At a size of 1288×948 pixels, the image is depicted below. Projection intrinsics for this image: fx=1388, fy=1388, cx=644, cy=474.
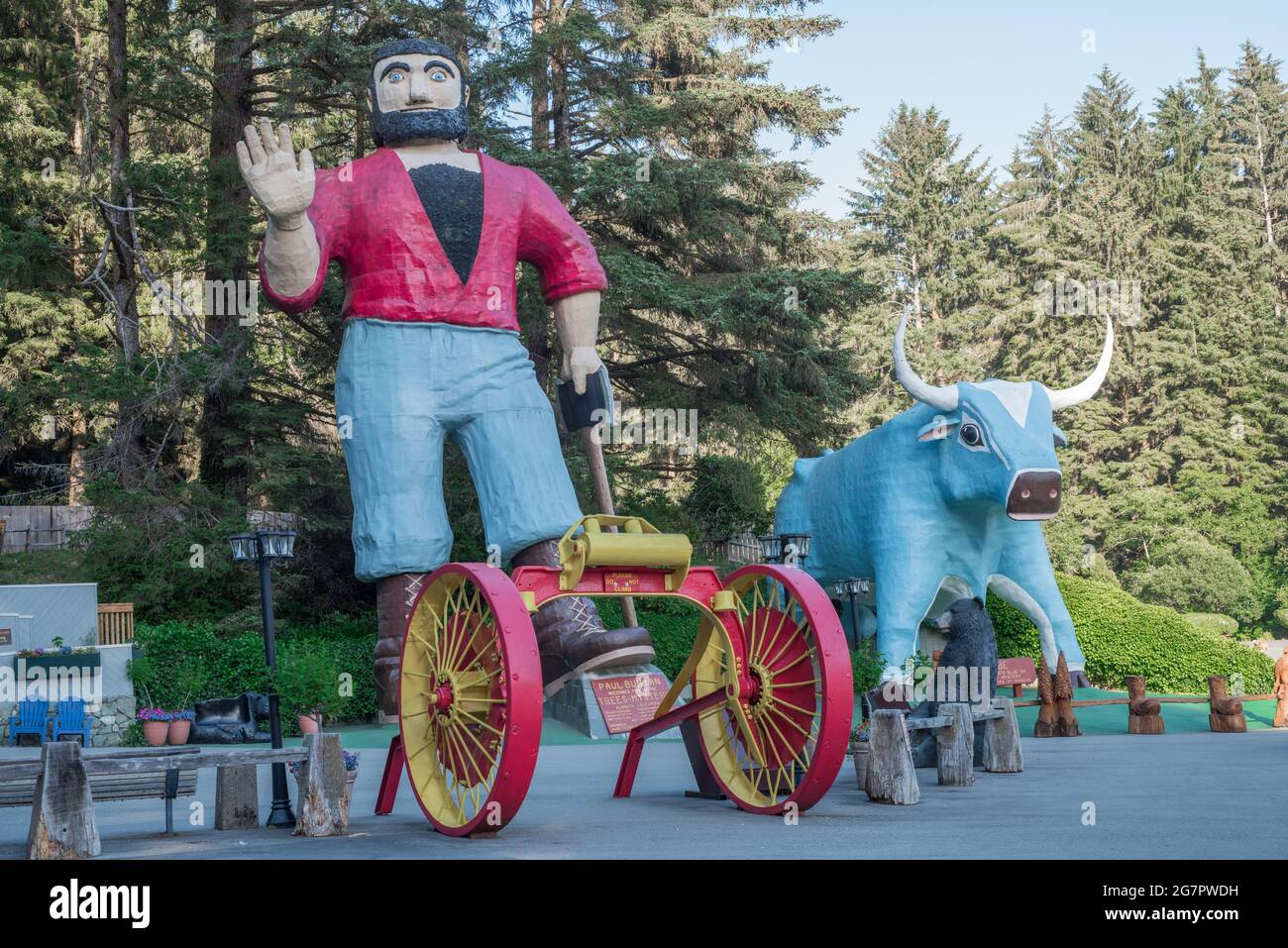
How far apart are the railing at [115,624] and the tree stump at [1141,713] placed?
1117 centimetres

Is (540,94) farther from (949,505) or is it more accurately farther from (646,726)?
(646,726)

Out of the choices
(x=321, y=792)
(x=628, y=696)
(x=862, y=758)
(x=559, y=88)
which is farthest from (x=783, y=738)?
(x=559, y=88)

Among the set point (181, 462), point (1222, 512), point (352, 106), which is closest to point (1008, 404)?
point (352, 106)

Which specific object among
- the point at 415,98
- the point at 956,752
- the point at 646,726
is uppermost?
the point at 415,98

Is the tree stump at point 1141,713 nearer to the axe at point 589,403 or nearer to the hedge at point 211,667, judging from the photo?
the axe at point 589,403

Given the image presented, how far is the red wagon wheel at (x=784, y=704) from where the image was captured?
717cm

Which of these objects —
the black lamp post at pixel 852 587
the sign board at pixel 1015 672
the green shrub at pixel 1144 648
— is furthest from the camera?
the green shrub at pixel 1144 648

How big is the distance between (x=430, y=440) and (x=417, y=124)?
2.63 m

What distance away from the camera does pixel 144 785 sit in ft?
24.6

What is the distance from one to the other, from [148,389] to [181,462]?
557 centimetres

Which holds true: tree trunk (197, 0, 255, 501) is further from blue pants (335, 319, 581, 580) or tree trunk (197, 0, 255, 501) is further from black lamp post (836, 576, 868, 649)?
black lamp post (836, 576, 868, 649)

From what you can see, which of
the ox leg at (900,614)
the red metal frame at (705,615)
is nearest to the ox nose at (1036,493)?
the ox leg at (900,614)

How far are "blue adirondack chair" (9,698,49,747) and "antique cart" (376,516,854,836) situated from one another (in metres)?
7.48
